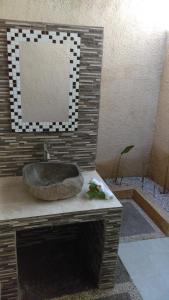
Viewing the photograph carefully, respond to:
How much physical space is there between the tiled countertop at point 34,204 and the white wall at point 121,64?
1243 mm

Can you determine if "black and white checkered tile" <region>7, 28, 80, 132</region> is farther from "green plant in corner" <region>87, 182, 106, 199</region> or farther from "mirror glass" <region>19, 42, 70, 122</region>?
"green plant in corner" <region>87, 182, 106, 199</region>

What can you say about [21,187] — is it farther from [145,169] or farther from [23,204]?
[145,169]

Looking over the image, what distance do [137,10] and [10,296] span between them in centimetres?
255

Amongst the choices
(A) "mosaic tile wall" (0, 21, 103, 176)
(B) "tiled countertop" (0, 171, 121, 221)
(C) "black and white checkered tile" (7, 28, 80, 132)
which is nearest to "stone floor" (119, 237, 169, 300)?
(B) "tiled countertop" (0, 171, 121, 221)

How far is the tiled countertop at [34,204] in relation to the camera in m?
1.43

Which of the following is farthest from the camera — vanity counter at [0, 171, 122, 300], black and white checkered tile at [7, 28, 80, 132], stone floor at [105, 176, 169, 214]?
stone floor at [105, 176, 169, 214]

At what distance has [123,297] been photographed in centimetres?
168

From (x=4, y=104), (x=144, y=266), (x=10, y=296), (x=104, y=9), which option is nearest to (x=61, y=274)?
(x=10, y=296)

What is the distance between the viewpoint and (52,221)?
1.44m

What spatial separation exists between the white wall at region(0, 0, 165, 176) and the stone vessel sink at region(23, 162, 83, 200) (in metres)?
1.07

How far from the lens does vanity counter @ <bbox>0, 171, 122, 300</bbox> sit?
4.61 ft

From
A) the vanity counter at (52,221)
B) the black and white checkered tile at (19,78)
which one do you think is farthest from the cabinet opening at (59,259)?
the black and white checkered tile at (19,78)

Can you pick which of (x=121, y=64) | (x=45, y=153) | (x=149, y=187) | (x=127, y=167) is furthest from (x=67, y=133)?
(x=149, y=187)

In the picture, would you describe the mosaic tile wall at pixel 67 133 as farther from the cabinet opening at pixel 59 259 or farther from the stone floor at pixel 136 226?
the stone floor at pixel 136 226
